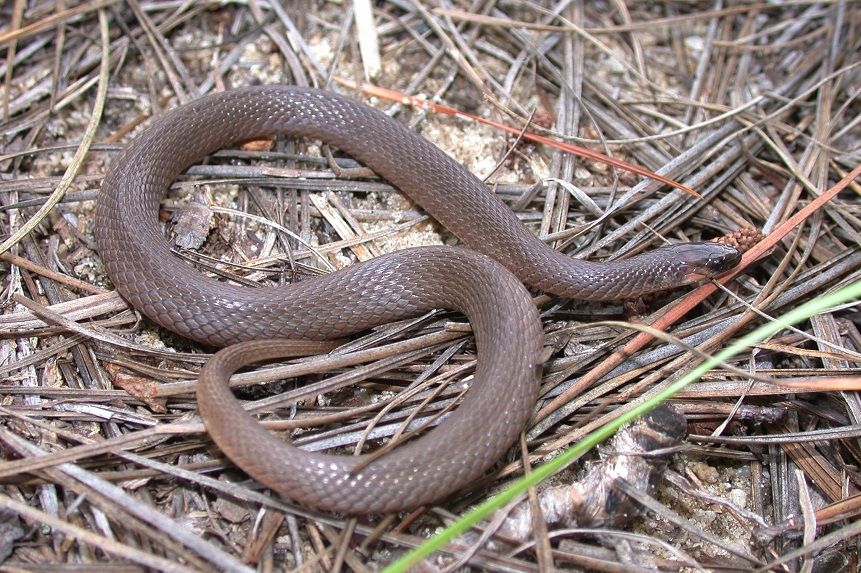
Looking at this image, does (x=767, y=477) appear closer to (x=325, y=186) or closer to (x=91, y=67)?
(x=325, y=186)

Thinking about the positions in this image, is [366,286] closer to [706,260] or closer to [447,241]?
[447,241]

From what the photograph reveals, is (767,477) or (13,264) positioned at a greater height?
(13,264)

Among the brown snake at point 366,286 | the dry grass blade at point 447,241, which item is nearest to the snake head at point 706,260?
the brown snake at point 366,286

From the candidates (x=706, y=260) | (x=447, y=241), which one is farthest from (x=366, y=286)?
(x=706, y=260)

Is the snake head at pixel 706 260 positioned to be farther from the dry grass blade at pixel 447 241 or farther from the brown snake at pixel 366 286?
the dry grass blade at pixel 447 241

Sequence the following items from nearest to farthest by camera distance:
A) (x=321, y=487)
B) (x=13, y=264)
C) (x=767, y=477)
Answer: (x=321, y=487)
(x=767, y=477)
(x=13, y=264)

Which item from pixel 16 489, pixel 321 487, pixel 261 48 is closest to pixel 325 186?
pixel 261 48
